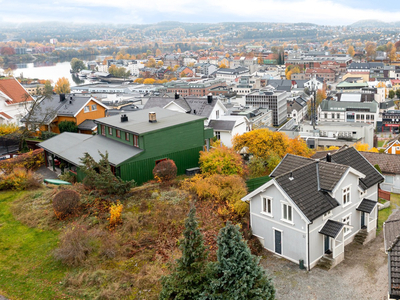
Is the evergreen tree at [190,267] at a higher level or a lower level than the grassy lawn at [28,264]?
higher

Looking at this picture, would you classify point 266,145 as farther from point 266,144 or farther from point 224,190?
point 224,190

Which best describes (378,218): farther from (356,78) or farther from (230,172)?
(356,78)

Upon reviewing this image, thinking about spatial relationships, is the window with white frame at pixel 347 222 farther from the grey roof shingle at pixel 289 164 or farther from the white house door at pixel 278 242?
the white house door at pixel 278 242

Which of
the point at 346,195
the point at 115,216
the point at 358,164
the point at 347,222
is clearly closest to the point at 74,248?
the point at 115,216

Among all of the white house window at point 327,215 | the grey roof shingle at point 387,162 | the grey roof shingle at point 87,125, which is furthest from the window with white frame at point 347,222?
the grey roof shingle at point 87,125

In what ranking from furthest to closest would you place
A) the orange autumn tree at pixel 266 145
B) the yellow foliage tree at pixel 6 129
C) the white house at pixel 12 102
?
the white house at pixel 12 102 → the yellow foliage tree at pixel 6 129 → the orange autumn tree at pixel 266 145

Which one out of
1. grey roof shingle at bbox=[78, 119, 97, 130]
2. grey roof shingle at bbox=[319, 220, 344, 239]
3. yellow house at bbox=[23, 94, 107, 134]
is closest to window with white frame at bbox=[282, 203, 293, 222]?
grey roof shingle at bbox=[319, 220, 344, 239]
